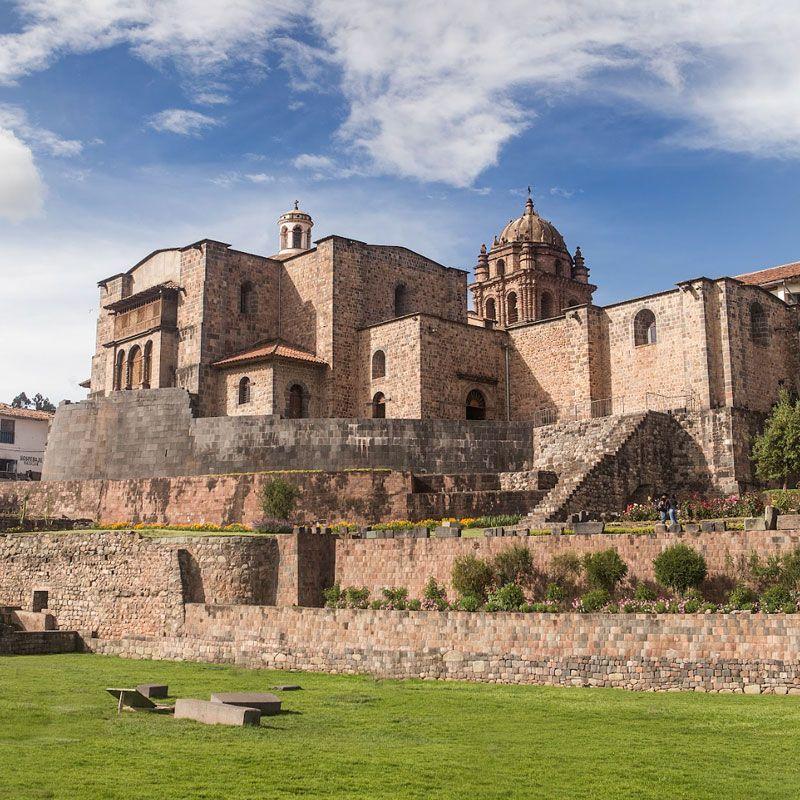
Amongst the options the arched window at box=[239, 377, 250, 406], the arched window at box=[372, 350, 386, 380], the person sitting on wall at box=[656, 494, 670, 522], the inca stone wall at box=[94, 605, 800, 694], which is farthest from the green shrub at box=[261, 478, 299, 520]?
the arched window at box=[372, 350, 386, 380]

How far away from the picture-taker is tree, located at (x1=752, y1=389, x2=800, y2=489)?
104 ft

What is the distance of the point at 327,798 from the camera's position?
9688 mm

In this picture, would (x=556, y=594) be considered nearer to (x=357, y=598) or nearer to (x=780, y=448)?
(x=357, y=598)

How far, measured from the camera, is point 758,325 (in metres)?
36.4

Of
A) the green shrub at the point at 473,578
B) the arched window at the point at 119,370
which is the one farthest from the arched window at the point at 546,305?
the green shrub at the point at 473,578

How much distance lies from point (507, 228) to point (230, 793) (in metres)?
51.2

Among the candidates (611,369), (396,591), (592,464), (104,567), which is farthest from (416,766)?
(611,369)

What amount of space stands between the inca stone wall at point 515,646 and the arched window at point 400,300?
23.6 meters

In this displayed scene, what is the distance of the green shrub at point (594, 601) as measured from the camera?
1928 cm

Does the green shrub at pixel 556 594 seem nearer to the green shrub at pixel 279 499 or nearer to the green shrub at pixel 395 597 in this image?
the green shrub at pixel 395 597

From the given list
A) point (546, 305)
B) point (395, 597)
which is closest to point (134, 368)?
point (546, 305)

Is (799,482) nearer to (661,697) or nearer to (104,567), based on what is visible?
(661,697)

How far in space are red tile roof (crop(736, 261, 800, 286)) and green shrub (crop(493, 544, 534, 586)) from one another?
88.6 feet

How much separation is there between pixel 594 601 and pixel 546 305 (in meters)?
38.2
